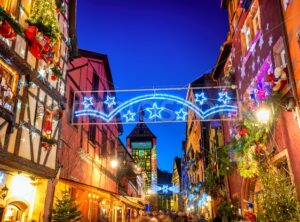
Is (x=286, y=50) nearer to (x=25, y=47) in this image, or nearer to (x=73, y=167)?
(x=25, y=47)

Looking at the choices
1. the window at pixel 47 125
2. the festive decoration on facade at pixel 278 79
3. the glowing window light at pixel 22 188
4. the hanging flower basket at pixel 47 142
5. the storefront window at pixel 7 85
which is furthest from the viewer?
the window at pixel 47 125

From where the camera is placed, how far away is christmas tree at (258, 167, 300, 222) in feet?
26.2

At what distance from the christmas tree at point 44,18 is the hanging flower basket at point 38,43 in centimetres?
22

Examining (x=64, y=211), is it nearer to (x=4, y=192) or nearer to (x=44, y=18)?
(x=4, y=192)

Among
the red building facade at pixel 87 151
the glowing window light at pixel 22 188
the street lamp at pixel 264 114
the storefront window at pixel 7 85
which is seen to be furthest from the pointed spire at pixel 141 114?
the storefront window at pixel 7 85

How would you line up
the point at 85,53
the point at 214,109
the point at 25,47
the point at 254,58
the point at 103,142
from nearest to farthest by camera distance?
1. the point at 25,47
2. the point at 254,58
3. the point at 214,109
4. the point at 85,53
5. the point at 103,142

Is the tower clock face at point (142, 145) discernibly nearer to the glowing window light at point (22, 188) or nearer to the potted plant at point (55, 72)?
the potted plant at point (55, 72)

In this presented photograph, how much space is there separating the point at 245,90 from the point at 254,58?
66.3 inches

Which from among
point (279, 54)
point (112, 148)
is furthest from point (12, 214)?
point (112, 148)

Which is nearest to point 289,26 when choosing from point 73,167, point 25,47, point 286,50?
point 286,50

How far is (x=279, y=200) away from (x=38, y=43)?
28.4 feet

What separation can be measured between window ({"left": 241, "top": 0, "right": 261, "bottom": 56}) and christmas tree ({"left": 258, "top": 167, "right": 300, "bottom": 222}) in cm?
563

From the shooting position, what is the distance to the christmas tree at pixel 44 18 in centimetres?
1027

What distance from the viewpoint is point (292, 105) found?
8.23 metres
